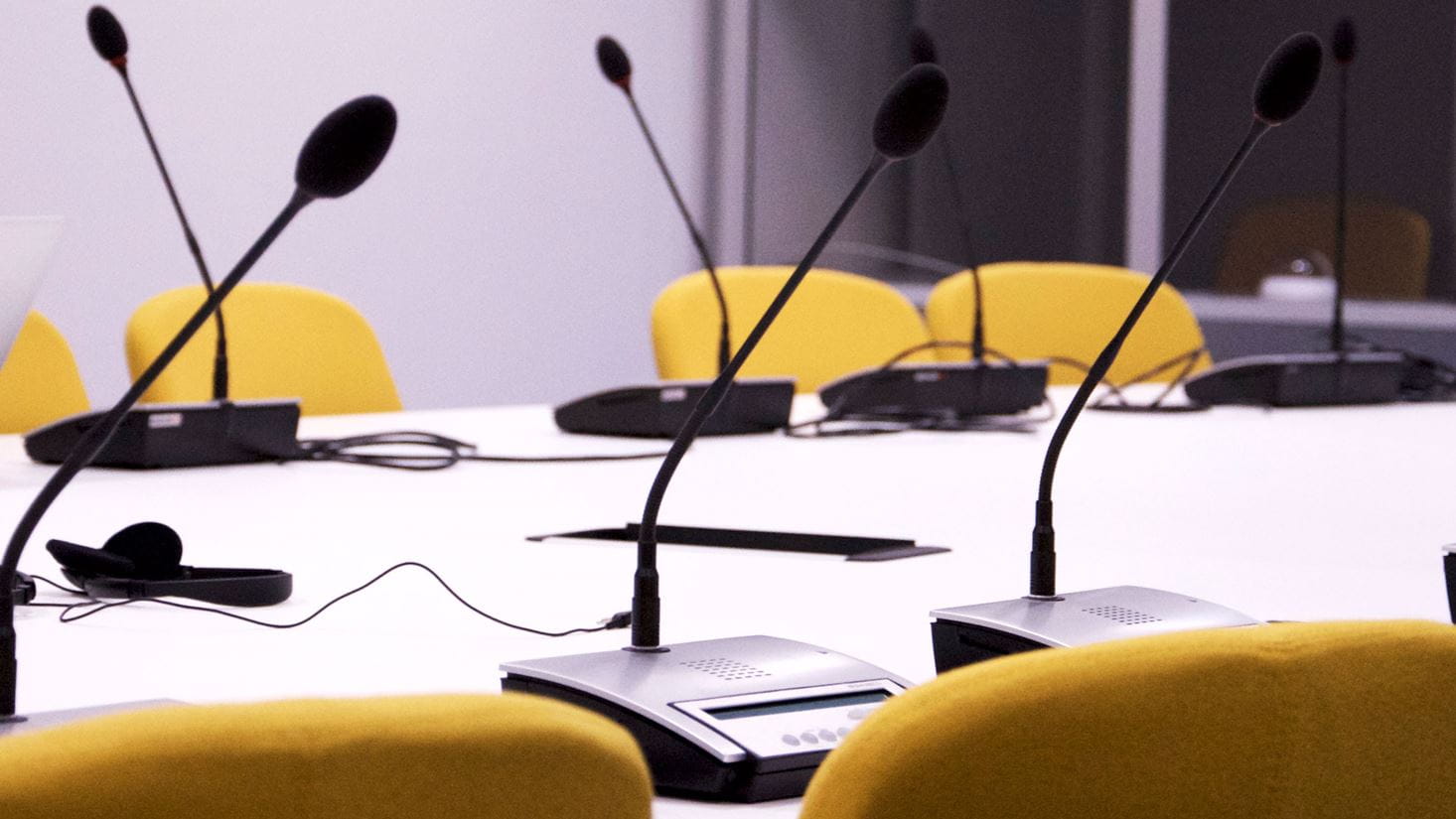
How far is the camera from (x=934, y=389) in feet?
9.32

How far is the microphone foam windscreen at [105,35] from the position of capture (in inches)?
81.4

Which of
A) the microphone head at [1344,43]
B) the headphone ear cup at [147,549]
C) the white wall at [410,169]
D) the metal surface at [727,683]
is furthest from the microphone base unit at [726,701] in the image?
the white wall at [410,169]

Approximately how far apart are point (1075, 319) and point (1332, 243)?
1.48m

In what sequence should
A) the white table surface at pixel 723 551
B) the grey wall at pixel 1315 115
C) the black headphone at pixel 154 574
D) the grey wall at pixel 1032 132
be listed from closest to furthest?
1. the white table surface at pixel 723 551
2. the black headphone at pixel 154 574
3. the grey wall at pixel 1315 115
4. the grey wall at pixel 1032 132

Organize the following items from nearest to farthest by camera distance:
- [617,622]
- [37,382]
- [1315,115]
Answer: [617,622] < [37,382] < [1315,115]

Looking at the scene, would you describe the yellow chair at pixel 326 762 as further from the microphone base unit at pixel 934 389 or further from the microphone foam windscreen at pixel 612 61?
the microphone base unit at pixel 934 389

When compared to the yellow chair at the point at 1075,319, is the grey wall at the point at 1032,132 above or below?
above

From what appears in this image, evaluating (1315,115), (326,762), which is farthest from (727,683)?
(1315,115)

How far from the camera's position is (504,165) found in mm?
5430

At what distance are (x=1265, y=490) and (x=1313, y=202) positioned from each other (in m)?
3.25

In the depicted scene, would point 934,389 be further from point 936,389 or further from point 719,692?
point 719,692

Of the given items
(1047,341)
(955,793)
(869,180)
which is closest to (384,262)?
(1047,341)

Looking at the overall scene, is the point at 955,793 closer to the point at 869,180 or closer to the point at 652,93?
the point at 869,180

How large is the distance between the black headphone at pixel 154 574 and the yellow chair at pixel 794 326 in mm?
2045
